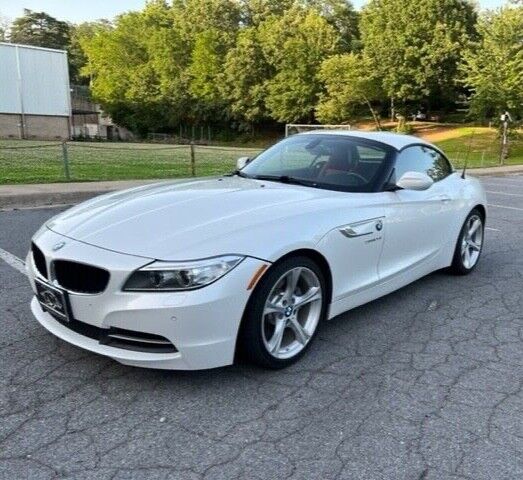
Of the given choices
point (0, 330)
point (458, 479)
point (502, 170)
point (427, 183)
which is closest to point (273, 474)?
point (458, 479)

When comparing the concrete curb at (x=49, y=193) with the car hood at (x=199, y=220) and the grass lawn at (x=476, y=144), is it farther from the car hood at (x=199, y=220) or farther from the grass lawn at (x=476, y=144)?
the grass lawn at (x=476, y=144)

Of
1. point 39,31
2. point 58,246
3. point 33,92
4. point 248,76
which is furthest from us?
point 39,31

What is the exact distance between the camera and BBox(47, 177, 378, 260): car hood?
266cm

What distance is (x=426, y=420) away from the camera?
257cm

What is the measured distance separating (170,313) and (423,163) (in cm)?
295

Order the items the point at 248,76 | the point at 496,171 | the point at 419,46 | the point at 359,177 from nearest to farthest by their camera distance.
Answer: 1. the point at 359,177
2. the point at 496,171
3. the point at 419,46
4. the point at 248,76

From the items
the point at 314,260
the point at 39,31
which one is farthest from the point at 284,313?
the point at 39,31

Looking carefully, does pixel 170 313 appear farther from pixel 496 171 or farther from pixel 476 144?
pixel 476 144

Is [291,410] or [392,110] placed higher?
[392,110]

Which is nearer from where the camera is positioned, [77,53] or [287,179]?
[287,179]

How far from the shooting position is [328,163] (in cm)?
403

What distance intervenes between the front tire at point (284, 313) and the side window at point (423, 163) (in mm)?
1362

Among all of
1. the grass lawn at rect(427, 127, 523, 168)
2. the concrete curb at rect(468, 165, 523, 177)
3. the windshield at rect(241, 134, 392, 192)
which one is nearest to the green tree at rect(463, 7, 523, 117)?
the grass lawn at rect(427, 127, 523, 168)

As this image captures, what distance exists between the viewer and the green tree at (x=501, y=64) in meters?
27.4
